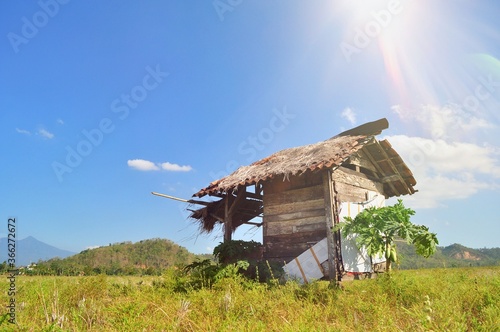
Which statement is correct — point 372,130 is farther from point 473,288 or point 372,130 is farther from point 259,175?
point 473,288

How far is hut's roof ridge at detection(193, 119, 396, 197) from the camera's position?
9.70 meters

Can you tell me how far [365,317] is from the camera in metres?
5.50

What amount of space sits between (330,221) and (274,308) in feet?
12.8

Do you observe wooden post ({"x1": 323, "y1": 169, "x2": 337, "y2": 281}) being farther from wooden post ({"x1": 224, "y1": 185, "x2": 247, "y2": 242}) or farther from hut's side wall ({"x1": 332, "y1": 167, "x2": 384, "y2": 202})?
wooden post ({"x1": 224, "y1": 185, "x2": 247, "y2": 242})

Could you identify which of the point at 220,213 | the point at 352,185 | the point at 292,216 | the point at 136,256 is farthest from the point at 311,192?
the point at 136,256

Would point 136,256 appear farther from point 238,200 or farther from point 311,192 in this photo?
point 311,192

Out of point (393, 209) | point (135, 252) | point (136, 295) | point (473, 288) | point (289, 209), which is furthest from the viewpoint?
point (135, 252)

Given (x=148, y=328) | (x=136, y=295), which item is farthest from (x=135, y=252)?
(x=148, y=328)

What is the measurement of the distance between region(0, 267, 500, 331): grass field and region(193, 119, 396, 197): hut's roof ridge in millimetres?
3147

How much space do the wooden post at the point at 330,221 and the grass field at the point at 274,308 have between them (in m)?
0.53

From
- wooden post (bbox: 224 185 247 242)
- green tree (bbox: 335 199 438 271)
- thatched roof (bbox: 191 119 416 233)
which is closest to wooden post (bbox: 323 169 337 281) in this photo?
green tree (bbox: 335 199 438 271)

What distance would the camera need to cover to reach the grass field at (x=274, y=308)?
4891 millimetres

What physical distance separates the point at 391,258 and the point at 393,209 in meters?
1.44

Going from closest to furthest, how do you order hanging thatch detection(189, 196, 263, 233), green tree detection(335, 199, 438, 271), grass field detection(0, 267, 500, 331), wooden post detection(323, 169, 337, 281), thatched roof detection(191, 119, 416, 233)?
grass field detection(0, 267, 500, 331) → green tree detection(335, 199, 438, 271) → wooden post detection(323, 169, 337, 281) → thatched roof detection(191, 119, 416, 233) → hanging thatch detection(189, 196, 263, 233)
